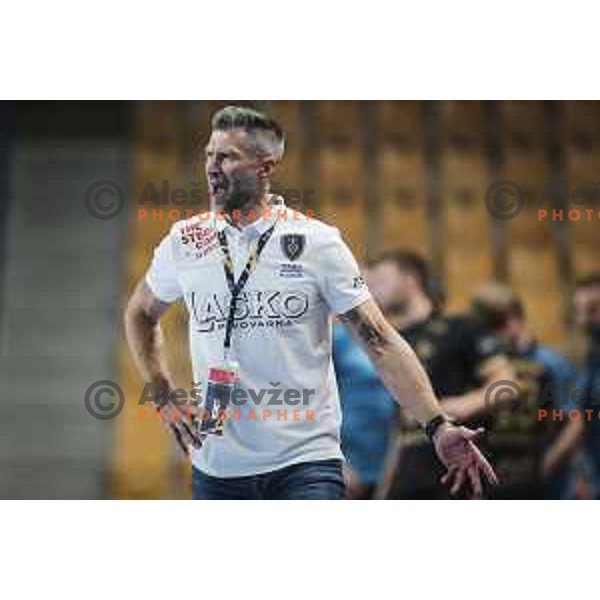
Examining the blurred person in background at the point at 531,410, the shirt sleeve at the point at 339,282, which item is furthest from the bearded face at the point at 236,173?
the blurred person in background at the point at 531,410

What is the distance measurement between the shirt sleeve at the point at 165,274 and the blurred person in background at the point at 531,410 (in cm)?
108

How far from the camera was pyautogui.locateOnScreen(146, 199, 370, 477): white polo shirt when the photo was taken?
2.59m

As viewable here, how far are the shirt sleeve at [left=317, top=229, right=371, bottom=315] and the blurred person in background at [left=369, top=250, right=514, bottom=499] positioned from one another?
221 millimetres

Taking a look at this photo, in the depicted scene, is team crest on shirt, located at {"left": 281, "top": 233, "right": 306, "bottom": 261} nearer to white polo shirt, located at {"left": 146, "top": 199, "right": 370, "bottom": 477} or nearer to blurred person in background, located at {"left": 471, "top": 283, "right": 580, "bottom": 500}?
white polo shirt, located at {"left": 146, "top": 199, "right": 370, "bottom": 477}

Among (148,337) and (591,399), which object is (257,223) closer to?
(148,337)

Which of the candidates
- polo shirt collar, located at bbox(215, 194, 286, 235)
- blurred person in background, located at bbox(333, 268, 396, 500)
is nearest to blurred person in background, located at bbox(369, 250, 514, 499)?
blurred person in background, located at bbox(333, 268, 396, 500)

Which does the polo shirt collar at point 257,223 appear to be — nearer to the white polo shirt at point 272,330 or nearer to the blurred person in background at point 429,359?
the white polo shirt at point 272,330

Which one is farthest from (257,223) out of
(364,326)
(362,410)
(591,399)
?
(591,399)

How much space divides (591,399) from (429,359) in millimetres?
621

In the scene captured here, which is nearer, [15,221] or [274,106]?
[274,106]
